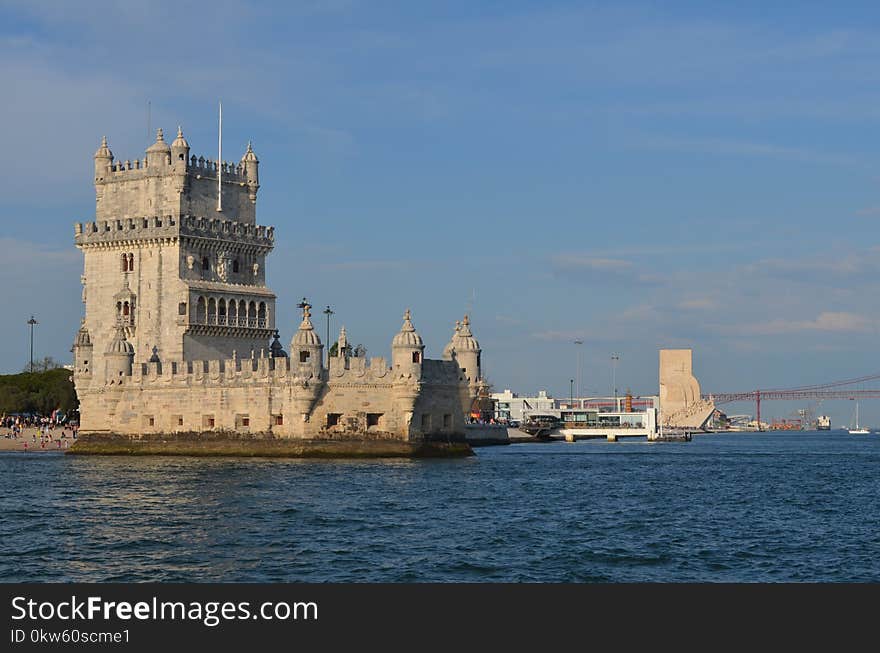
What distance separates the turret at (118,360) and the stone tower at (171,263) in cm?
29

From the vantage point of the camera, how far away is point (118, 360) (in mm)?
83312

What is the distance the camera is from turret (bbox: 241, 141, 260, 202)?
3634 inches

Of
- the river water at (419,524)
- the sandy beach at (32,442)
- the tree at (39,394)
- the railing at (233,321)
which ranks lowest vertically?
the river water at (419,524)

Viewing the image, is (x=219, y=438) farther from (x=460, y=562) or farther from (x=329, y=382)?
(x=460, y=562)

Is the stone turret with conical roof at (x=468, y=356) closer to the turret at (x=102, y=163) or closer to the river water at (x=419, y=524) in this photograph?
the river water at (x=419, y=524)

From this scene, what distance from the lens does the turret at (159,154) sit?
87812 mm

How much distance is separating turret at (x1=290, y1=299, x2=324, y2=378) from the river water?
5090 millimetres

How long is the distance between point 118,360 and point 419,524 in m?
42.4

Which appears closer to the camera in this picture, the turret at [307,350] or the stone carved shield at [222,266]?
the turret at [307,350]

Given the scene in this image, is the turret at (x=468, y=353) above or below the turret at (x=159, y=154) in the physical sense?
below

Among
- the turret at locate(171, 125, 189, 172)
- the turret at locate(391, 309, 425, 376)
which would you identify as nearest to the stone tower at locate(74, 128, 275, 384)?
the turret at locate(171, 125, 189, 172)

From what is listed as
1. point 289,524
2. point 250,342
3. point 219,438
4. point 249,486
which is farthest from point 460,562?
point 250,342

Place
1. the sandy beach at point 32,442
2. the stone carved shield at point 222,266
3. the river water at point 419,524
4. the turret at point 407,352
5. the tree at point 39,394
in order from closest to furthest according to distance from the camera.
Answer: the river water at point 419,524 → the turret at point 407,352 → the stone carved shield at point 222,266 → the sandy beach at point 32,442 → the tree at point 39,394

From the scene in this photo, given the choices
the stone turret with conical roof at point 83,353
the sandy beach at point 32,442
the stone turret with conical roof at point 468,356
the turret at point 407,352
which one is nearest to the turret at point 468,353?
the stone turret with conical roof at point 468,356
